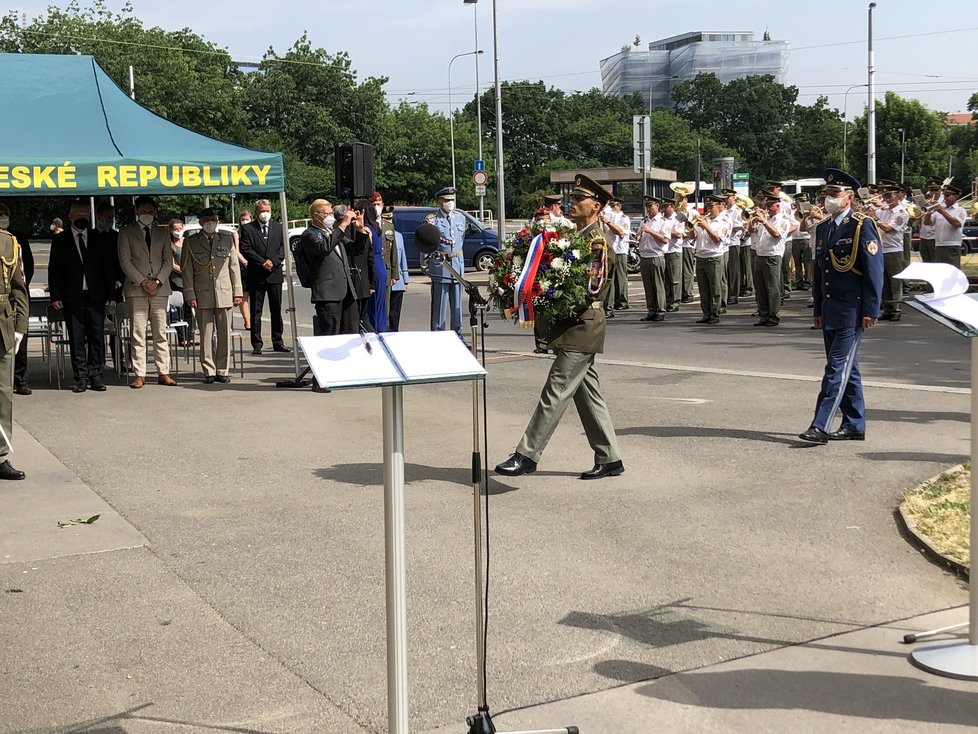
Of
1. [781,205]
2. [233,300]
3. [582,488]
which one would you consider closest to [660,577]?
[582,488]

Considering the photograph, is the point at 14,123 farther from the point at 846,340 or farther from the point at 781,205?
the point at 781,205

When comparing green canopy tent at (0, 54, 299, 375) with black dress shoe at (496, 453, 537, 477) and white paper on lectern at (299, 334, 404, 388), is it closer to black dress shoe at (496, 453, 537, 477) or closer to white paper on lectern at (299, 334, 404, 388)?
black dress shoe at (496, 453, 537, 477)

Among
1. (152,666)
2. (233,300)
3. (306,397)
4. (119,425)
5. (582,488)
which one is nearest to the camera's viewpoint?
(152,666)

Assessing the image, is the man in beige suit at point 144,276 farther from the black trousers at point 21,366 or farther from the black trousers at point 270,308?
the black trousers at point 270,308

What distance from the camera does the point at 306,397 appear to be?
13.0 m

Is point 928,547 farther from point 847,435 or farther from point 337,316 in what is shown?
point 337,316

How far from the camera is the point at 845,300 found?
31.6ft

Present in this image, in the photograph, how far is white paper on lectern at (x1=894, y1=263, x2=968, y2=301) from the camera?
509 centimetres

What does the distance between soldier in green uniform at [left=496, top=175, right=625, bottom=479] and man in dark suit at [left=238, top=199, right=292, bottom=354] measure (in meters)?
9.56

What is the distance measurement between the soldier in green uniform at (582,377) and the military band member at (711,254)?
11.3m

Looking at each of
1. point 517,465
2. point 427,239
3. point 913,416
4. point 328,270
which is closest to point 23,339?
point 328,270

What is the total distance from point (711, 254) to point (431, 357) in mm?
16338

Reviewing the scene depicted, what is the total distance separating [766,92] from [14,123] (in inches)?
5679

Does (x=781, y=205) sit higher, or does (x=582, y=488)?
(x=781, y=205)
